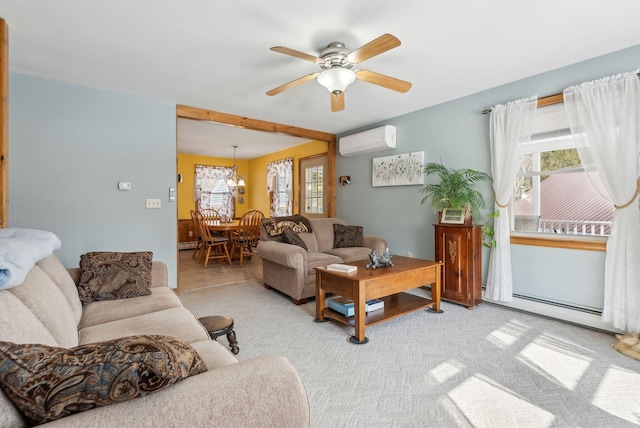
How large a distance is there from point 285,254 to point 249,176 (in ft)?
19.1

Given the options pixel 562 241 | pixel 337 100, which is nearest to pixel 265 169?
pixel 337 100

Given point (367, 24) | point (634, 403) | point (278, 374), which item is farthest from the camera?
point (367, 24)

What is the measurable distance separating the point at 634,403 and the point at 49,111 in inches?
204

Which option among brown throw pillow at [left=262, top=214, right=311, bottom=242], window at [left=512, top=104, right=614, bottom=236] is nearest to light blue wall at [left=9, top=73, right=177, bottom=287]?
brown throw pillow at [left=262, top=214, right=311, bottom=242]

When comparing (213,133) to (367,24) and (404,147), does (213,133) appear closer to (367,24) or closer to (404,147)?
(404,147)

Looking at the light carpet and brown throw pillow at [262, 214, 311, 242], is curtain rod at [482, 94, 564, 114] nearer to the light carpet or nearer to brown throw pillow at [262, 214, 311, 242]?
the light carpet

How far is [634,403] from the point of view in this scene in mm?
1684

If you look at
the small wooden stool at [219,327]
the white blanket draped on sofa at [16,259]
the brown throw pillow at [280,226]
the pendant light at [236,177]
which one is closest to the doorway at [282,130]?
the brown throw pillow at [280,226]

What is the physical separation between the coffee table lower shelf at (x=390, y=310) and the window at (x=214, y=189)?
6.28 meters

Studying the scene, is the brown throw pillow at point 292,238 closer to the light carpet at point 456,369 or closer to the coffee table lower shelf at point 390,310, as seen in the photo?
the light carpet at point 456,369

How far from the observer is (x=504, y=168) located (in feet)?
10.6

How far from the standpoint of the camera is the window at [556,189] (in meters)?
2.83

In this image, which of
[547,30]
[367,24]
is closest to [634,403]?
[547,30]

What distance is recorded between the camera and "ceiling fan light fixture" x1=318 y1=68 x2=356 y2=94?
2348 mm
